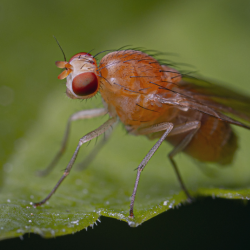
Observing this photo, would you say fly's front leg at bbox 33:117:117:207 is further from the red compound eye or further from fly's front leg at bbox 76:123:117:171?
fly's front leg at bbox 76:123:117:171

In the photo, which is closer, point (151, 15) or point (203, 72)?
point (203, 72)

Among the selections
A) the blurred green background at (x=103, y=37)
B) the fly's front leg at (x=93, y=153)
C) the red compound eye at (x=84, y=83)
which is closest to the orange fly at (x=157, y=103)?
the red compound eye at (x=84, y=83)

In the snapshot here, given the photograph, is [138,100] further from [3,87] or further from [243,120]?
[3,87]

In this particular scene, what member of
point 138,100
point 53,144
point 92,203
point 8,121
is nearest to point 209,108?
point 138,100

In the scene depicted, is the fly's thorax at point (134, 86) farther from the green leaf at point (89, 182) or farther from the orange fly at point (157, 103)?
the green leaf at point (89, 182)

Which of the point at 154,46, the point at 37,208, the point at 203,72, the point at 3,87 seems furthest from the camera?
the point at 154,46
